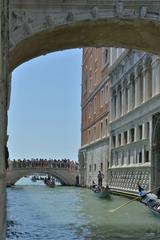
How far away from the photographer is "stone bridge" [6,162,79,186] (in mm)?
34281

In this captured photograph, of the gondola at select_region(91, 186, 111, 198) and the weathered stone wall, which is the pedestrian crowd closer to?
the weathered stone wall

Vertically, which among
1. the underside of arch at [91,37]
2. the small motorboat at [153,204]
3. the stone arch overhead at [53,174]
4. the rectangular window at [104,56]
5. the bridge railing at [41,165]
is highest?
the rectangular window at [104,56]

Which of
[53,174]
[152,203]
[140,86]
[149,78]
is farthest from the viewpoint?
[53,174]

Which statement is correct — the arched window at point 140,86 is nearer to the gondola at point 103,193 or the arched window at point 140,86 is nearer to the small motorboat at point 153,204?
the gondola at point 103,193

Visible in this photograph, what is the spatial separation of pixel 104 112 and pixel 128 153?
18.6 feet

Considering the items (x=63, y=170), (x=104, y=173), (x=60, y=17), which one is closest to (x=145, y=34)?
(x=60, y=17)

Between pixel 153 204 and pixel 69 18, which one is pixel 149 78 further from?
pixel 69 18

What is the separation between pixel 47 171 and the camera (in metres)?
34.8

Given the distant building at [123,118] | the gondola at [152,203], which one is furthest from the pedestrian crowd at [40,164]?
the gondola at [152,203]

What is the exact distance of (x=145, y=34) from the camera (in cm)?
648

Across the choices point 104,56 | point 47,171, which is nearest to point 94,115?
point 104,56

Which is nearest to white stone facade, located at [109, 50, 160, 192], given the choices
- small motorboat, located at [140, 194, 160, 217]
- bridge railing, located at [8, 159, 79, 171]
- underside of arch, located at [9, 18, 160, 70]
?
small motorboat, located at [140, 194, 160, 217]

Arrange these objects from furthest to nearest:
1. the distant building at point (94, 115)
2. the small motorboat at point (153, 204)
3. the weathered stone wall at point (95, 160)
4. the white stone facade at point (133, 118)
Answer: the distant building at point (94, 115), the weathered stone wall at point (95, 160), the white stone facade at point (133, 118), the small motorboat at point (153, 204)

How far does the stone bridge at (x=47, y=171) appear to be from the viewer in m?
34.3
